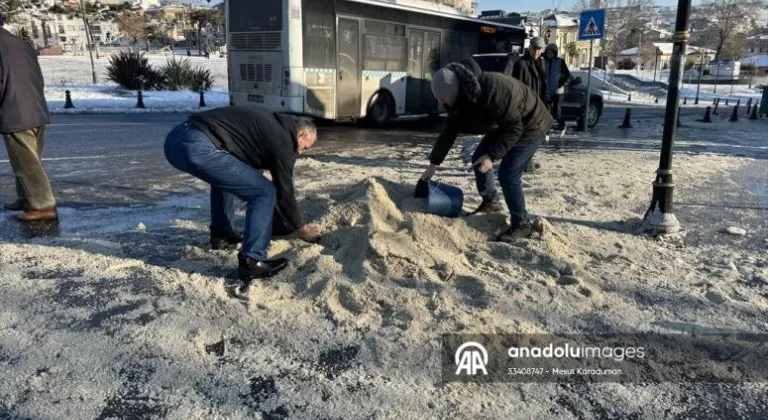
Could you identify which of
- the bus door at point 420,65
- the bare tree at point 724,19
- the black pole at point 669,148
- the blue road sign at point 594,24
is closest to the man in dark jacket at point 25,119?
the black pole at point 669,148

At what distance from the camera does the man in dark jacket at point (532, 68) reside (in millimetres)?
7363

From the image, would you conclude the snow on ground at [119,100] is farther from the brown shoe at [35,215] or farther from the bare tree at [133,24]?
the bare tree at [133,24]

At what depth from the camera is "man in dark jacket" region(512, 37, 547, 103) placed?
7363 mm

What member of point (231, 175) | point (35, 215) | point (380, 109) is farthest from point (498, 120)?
point (380, 109)

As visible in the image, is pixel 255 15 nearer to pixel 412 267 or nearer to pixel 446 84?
pixel 446 84

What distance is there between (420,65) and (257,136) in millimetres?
11895

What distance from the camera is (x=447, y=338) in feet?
10.3

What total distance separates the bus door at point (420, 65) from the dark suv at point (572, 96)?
1.42 m

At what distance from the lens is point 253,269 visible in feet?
12.6

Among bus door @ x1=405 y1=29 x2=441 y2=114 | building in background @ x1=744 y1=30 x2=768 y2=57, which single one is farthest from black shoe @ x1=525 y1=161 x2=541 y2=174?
building in background @ x1=744 y1=30 x2=768 y2=57

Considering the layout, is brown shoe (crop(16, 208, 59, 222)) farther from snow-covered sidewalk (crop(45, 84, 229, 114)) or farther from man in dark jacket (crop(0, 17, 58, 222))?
snow-covered sidewalk (crop(45, 84, 229, 114))

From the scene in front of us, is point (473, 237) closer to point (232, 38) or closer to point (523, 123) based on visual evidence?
point (523, 123)

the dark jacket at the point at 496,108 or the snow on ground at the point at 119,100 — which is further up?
the dark jacket at the point at 496,108

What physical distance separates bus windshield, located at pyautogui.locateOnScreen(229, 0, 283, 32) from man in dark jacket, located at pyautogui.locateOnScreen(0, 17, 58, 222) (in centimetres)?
690
